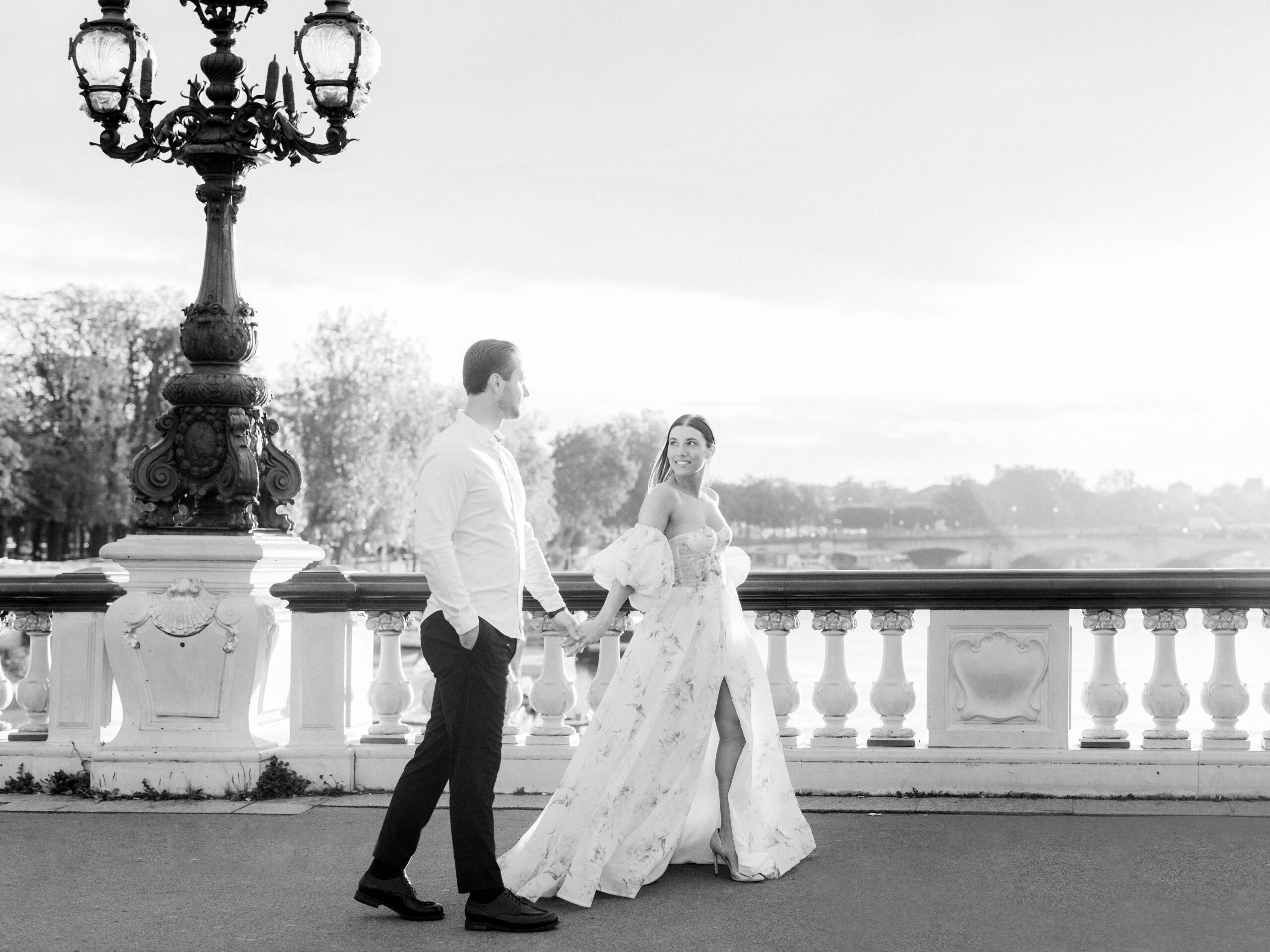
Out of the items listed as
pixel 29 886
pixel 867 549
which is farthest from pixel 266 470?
pixel 867 549

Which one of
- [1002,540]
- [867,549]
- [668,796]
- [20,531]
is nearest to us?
[668,796]

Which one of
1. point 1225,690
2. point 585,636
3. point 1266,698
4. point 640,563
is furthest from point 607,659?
point 1266,698

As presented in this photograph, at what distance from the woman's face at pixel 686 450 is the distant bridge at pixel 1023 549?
66730 mm

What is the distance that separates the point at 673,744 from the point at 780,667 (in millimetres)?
1713

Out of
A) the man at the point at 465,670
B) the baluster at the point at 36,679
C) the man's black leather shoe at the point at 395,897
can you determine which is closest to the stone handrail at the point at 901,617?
the baluster at the point at 36,679

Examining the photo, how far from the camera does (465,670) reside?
5.46 m

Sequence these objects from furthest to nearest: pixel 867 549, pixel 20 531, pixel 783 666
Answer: pixel 867 549 < pixel 20 531 < pixel 783 666

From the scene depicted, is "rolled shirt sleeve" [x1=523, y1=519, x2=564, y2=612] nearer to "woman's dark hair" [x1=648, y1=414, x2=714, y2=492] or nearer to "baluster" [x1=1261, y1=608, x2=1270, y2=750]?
"woman's dark hair" [x1=648, y1=414, x2=714, y2=492]

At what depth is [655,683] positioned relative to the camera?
20.9 ft

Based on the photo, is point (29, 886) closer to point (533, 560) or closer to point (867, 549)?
point (533, 560)

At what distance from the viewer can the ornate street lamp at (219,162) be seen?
26.9 ft

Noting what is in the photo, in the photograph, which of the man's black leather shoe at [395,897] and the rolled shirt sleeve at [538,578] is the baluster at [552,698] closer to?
the rolled shirt sleeve at [538,578]

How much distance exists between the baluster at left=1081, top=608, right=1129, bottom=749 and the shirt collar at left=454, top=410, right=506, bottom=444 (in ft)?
11.6

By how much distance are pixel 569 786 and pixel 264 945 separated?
1374 millimetres
